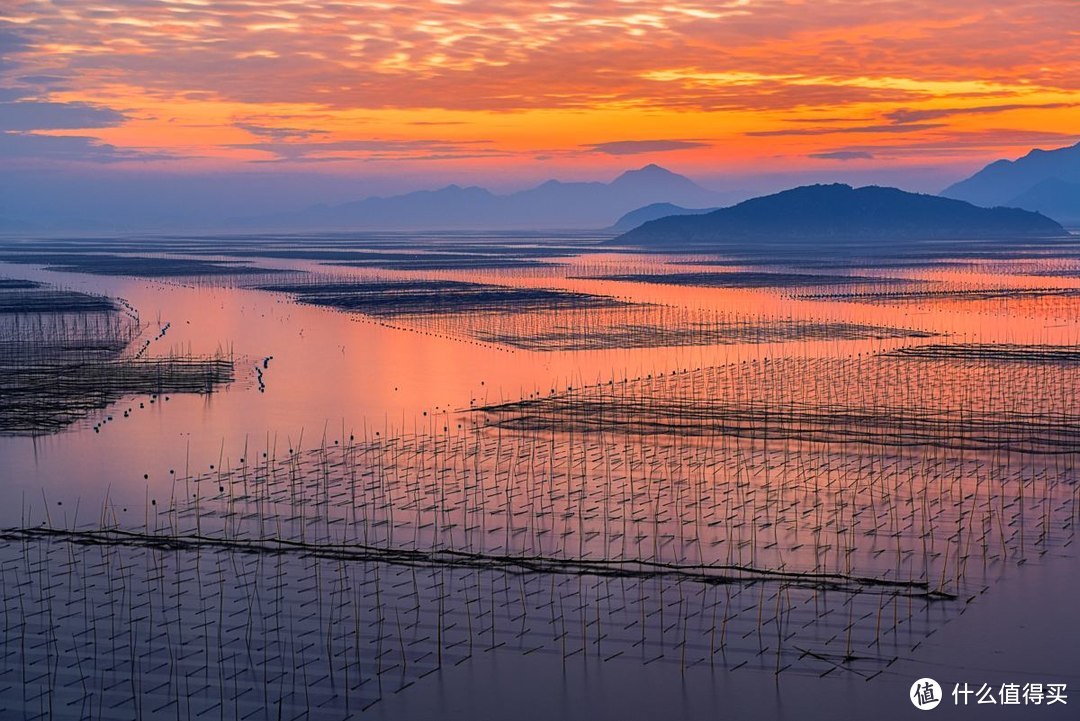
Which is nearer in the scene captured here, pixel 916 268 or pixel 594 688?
pixel 594 688

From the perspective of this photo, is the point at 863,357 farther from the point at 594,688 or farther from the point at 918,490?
the point at 594,688

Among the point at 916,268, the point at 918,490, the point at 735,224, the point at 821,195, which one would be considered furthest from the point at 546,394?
the point at 821,195

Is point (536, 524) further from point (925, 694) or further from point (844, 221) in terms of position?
point (844, 221)

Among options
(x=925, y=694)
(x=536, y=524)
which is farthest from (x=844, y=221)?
(x=925, y=694)

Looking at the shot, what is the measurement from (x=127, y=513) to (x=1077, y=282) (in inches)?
Result: 1984

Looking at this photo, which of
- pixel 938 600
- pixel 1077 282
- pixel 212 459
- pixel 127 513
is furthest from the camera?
pixel 1077 282

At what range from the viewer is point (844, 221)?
6152 inches

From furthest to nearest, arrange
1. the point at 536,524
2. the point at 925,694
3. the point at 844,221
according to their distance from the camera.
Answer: the point at 844,221 → the point at 536,524 → the point at 925,694

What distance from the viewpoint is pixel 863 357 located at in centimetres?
2941

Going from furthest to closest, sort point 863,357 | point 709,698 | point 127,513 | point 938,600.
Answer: point 863,357
point 127,513
point 938,600
point 709,698

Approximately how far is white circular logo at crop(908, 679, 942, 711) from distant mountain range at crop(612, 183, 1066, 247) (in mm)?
135053

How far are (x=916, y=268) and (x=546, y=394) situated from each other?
2036 inches

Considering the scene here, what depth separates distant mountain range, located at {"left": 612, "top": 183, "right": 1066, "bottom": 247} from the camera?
150250mm

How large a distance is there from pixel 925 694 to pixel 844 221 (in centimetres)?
15224
